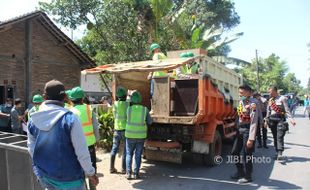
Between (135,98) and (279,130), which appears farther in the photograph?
(279,130)

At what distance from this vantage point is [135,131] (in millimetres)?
7184

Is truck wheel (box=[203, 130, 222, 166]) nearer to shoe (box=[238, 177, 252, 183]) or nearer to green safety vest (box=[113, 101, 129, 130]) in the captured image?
shoe (box=[238, 177, 252, 183])

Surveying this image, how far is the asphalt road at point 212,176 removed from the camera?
6.62 metres

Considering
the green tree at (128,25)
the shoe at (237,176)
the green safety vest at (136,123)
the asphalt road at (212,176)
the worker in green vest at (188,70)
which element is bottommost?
the asphalt road at (212,176)

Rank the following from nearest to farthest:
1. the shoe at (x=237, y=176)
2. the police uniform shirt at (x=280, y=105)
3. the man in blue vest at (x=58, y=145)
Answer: the man in blue vest at (x=58, y=145) → the shoe at (x=237, y=176) → the police uniform shirt at (x=280, y=105)

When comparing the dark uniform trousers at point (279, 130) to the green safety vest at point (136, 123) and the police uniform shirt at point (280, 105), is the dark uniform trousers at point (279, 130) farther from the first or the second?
the green safety vest at point (136, 123)

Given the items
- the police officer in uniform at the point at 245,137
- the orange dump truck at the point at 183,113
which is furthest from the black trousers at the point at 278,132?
the police officer in uniform at the point at 245,137

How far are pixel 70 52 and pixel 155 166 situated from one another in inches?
386

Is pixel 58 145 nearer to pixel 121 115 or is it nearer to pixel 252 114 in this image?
pixel 121 115

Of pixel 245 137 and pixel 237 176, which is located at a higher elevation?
pixel 245 137

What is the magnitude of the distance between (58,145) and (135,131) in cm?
382

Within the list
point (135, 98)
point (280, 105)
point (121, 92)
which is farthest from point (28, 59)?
point (280, 105)

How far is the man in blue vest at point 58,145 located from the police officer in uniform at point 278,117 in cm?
629

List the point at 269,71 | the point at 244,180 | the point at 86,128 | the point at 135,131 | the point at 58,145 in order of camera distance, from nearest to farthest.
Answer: the point at 58,145 → the point at 86,128 → the point at 244,180 → the point at 135,131 → the point at 269,71
